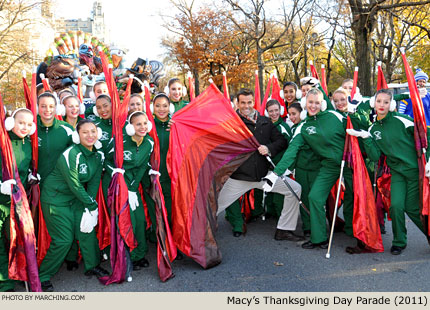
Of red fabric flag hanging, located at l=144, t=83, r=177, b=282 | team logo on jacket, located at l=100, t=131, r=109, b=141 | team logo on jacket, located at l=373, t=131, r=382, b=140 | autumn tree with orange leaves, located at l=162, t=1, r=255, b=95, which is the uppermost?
autumn tree with orange leaves, located at l=162, t=1, r=255, b=95

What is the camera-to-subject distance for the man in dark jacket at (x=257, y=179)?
531 cm

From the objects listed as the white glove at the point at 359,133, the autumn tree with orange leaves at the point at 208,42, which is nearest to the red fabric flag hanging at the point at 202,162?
the white glove at the point at 359,133

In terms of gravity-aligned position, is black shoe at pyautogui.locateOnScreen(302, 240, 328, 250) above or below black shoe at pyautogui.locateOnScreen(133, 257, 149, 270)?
below

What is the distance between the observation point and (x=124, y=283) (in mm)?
4055

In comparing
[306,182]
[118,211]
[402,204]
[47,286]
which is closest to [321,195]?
[306,182]

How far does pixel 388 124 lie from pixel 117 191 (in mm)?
3423

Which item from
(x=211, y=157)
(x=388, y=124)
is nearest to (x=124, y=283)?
(x=211, y=157)

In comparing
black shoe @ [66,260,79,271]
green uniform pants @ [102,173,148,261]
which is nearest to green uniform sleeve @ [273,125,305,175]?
green uniform pants @ [102,173,148,261]

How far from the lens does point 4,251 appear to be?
3855 millimetres

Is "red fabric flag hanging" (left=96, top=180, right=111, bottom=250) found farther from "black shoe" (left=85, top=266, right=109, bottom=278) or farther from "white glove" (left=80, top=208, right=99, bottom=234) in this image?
"white glove" (left=80, top=208, right=99, bottom=234)

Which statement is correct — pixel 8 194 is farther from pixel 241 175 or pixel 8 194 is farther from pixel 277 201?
pixel 277 201

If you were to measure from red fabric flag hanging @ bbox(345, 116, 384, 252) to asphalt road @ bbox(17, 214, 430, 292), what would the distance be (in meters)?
0.20

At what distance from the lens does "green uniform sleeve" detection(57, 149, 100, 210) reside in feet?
12.9

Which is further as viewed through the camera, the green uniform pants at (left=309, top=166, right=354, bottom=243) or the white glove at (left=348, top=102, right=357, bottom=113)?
the white glove at (left=348, top=102, right=357, bottom=113)
